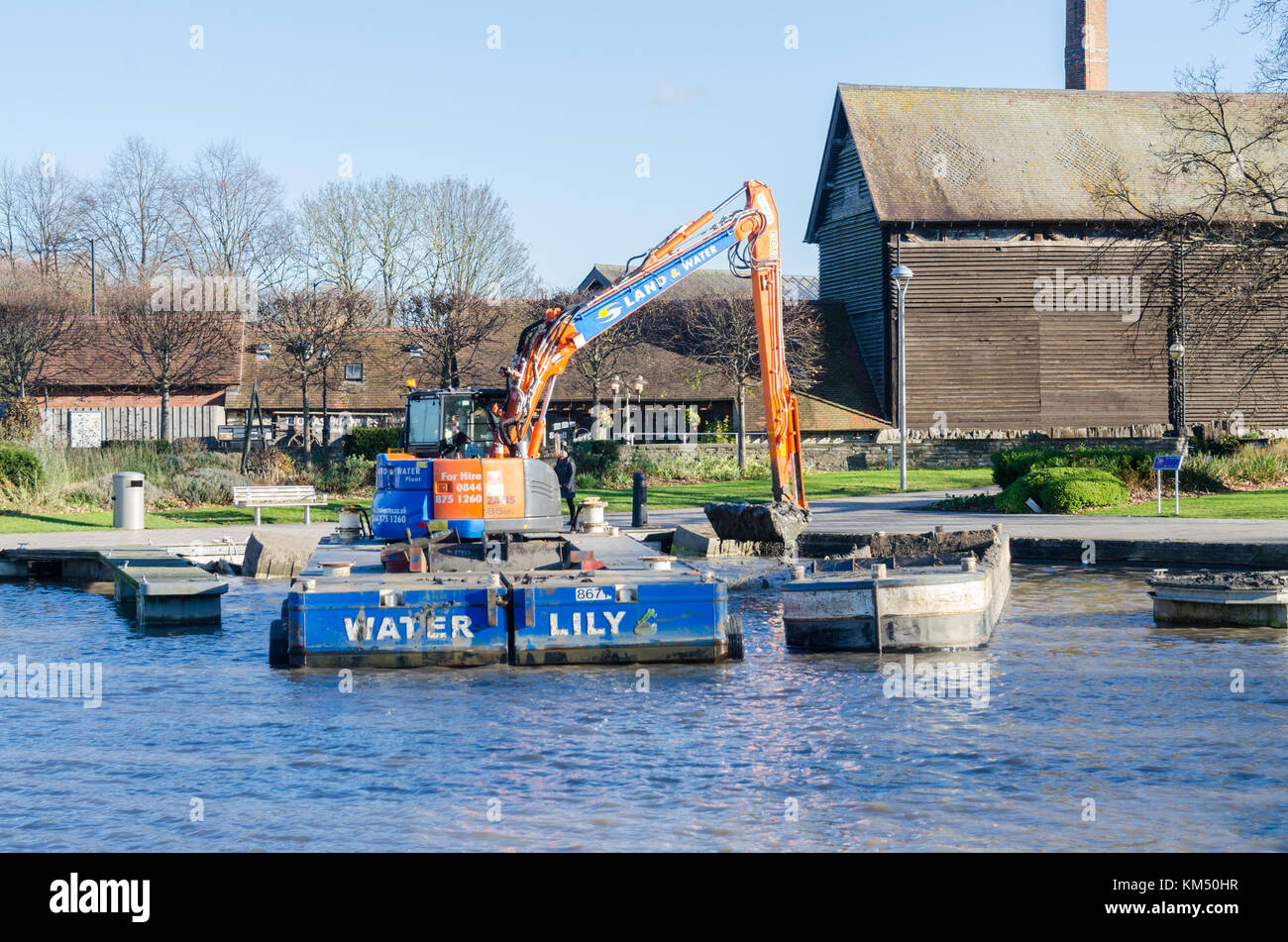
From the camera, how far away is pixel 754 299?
23.5m

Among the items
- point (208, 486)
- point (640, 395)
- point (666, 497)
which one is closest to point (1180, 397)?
point (640, 395)

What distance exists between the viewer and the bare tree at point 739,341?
4344 cm

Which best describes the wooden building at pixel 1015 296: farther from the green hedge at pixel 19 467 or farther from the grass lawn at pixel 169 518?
the green hedge at pixel 19 467

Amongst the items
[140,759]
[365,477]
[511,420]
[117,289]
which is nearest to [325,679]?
[140,759]

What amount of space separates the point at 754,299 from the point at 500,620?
11398 mm

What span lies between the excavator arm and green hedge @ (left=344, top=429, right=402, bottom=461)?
16260mm

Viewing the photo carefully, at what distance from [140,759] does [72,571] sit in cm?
1409

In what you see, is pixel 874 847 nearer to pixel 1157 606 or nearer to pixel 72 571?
pixel 1157 606

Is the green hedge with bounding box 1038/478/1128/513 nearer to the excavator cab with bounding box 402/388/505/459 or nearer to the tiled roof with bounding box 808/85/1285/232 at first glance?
the excavator cab with bounding box 402/388/505/459

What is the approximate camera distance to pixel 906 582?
14477 mm

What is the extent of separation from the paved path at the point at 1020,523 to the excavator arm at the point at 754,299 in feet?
8.55

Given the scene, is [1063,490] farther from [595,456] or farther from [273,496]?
[273,496]

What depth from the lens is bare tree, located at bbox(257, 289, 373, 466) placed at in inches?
1692
